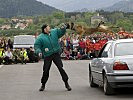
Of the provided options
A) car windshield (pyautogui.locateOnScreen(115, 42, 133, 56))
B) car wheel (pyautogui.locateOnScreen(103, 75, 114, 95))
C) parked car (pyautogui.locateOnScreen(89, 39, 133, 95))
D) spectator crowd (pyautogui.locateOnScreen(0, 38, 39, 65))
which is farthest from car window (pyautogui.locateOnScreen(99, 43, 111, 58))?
spectator crowd (pyautogui.locateOnScreen(0, 38, 39, 65))

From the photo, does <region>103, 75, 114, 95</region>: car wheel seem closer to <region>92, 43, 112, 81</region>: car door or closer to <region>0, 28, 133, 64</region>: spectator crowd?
<region>92, 43, 112, 81</region>: car door

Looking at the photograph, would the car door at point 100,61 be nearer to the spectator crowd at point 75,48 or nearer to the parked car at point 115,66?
the parked car at point 115,66

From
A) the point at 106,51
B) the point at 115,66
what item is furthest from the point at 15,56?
the point at 115,66

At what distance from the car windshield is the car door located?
0.19 m

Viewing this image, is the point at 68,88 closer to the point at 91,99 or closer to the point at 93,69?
the point at 93,69

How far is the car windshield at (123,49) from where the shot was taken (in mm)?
11922

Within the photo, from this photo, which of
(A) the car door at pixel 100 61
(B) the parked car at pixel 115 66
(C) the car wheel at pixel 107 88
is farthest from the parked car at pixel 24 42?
(C) the car wheel at pixel 107 88

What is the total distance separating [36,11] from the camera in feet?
577

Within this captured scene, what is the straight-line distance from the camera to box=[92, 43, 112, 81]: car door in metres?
12.1

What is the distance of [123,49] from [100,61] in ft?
2.37

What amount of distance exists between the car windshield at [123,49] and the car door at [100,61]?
19cm

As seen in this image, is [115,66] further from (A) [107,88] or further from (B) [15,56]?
(B) [15,56]

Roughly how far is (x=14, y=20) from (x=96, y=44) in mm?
118673

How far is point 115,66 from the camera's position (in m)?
11.3
